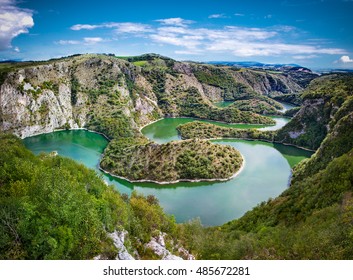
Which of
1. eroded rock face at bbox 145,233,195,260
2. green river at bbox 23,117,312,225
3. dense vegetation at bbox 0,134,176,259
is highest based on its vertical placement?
dense vegetation at bbox 0,134,176,259

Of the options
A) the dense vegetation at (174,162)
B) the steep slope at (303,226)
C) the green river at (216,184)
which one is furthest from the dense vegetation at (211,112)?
the steep slope at (303,226)

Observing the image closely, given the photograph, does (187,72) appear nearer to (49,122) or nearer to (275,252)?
(49,122)

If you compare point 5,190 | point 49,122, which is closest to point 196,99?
point 49,122

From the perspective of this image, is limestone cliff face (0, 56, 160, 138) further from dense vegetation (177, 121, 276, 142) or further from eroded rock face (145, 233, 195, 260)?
eroded rock face (145, 233, 195, 260)

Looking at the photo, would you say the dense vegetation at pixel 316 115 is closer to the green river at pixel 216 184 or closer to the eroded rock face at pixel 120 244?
the green river at pixel 216 184

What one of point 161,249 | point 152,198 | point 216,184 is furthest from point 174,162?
point 161,249

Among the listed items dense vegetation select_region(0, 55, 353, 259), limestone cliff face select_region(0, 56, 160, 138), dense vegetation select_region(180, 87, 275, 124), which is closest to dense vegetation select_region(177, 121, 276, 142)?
dense vegetation select_region(0, 55, 353, 259)
